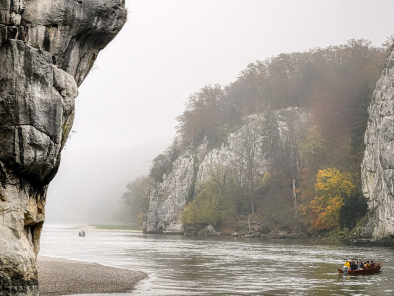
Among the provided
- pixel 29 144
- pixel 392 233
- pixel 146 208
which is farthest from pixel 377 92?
pixel 146 208

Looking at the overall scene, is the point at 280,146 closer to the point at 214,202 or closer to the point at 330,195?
the point at 214,202

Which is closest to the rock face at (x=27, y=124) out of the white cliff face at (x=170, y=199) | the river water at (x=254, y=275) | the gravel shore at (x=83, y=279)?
the gravel shore at (x=83, y=279)

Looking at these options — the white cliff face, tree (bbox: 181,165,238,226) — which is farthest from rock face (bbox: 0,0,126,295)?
the white cliff face

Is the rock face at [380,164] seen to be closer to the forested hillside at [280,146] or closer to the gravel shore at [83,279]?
the forested hillside at [280,146]

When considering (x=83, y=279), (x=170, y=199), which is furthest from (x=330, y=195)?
(x=83, y=279)

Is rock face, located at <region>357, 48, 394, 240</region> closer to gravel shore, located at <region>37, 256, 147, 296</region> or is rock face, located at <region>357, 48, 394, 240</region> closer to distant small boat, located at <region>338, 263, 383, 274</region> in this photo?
distant small boat, located at <region>338, 263, 383, 274</region>

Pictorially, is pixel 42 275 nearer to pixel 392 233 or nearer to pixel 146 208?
pixel 392 233

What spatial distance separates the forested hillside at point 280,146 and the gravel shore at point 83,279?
45.4 metres

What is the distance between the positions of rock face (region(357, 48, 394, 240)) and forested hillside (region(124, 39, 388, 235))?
6.50 meters

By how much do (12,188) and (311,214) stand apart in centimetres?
6208

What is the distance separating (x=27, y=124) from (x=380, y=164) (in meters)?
50.0

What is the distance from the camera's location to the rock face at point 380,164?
175 ft

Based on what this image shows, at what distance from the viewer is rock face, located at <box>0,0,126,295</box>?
53.5 ft

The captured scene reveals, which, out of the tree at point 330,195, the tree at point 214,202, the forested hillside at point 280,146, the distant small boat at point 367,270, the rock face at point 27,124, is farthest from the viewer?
the tree at point 214,202
